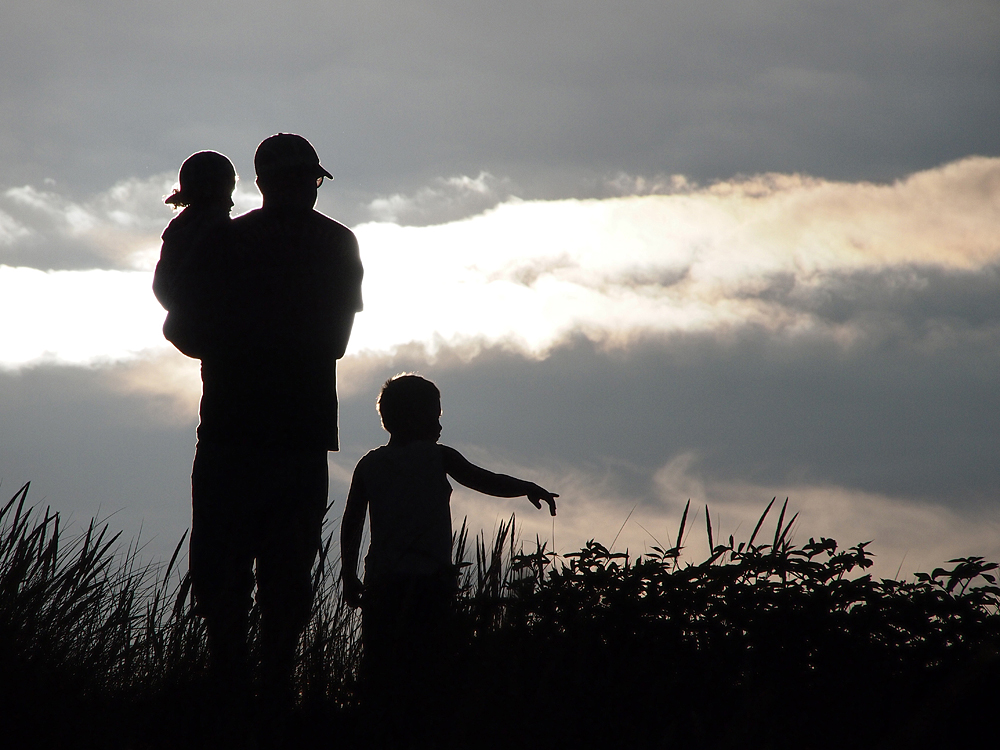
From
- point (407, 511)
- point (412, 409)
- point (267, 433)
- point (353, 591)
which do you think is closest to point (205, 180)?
point (267, 433)

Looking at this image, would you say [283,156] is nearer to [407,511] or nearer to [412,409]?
[412,409]

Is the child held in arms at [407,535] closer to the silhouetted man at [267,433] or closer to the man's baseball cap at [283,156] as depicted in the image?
the silhouetted man at [267,433]

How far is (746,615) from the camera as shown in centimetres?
383

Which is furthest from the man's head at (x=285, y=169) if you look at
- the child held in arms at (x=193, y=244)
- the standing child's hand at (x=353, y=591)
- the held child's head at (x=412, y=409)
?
the standing child's hand at (x=353, y=591)

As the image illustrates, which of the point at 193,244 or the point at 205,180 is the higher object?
the point at 205,180

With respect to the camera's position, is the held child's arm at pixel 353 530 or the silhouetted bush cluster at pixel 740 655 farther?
the held child's arm at pixel 353 530

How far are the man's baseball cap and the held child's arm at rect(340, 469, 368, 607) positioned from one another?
1.35 m

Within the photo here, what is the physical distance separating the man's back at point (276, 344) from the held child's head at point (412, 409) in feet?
1.43

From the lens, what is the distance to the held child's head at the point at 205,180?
3.97 metres

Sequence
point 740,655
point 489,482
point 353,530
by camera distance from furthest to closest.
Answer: point 353,530
point 489,482
point 740,655

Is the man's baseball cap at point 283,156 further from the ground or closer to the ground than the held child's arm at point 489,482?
further from the ground

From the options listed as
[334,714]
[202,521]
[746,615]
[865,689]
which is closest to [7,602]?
[202,521]

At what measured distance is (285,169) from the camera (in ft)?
13.1

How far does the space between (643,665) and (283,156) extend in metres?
2.44
